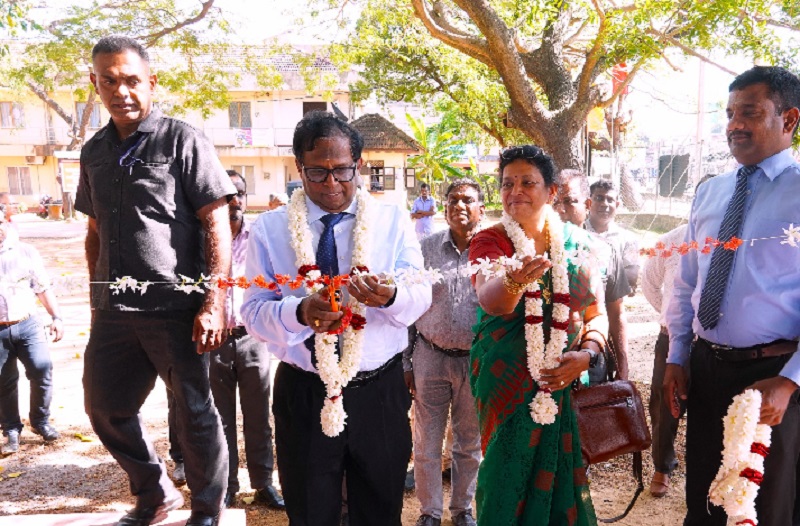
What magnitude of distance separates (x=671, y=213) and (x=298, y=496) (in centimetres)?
1854

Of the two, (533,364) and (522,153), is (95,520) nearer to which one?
(533,364)

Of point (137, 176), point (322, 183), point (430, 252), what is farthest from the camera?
point (430, 252)

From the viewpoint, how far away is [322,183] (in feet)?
8.28

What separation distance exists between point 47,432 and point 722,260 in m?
5.26

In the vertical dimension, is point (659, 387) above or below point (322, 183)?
below

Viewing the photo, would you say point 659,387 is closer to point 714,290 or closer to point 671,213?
point 714,290

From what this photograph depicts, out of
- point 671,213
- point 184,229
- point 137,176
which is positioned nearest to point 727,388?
point 184,229

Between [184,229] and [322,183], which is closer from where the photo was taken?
[322,183]

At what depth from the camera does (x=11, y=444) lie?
198 inches

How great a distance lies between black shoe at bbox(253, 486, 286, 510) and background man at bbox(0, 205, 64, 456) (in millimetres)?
2199

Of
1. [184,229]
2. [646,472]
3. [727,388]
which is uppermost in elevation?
[184,229]

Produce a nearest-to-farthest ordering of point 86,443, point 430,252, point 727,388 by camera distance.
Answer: point 727,388 → point 430,252 → point 86,443

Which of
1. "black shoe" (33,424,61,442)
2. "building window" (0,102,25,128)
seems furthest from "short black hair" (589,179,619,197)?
"building window" (0,102,25,128)

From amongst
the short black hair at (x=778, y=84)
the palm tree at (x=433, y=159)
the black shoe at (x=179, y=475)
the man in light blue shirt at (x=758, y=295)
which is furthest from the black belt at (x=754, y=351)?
the palm tree at (x=433, y=159)
